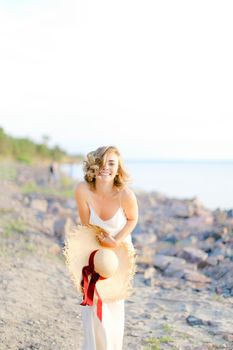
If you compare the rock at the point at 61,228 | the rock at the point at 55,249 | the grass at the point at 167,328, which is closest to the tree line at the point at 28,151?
the rock at the point at 61,228

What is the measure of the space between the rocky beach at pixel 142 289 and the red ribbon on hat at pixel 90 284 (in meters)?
1.41

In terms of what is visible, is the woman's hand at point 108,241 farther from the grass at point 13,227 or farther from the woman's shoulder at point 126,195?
the grass at point 13,227

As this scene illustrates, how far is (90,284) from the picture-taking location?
4293 millimetres

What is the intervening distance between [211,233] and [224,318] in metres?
5.25

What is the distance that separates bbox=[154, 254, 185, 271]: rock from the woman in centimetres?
502

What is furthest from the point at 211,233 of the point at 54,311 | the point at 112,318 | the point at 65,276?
the point at 112,318

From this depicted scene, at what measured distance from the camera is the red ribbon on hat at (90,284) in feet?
14.0

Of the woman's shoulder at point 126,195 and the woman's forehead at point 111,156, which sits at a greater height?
the woman's forehead at point 111,156

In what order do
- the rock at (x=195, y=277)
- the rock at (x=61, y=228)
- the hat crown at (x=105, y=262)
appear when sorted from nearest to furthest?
1. the hat crown at (x=105, y=262)
2. the rock at (x=195, y=277)
3. the rock at (x=61, y=228)

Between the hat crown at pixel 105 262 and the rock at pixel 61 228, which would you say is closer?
the hat crown at pixel 105 262

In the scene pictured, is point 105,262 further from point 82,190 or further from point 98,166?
point 98,166

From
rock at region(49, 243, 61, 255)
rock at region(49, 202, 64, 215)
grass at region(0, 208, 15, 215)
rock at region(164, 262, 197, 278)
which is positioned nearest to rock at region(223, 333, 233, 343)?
rock at region(164, 262, 197, 278)

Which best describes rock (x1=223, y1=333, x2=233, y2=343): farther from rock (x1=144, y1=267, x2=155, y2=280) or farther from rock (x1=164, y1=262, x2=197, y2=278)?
rock (x1=164, y1=262, x2=197, y2=278)

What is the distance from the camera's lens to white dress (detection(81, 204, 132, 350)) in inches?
170
